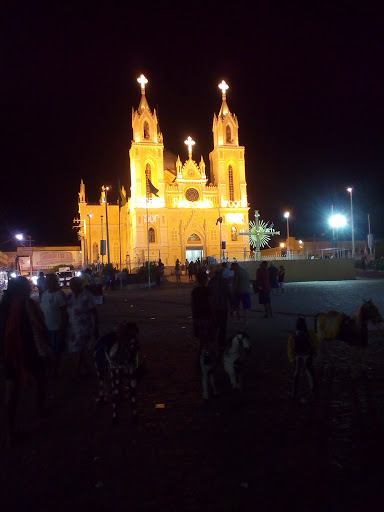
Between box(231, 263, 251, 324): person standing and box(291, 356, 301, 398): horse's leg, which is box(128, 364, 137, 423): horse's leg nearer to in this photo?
box(291, 356, 301, 398): horse's leg

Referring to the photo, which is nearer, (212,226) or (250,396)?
(250,396)

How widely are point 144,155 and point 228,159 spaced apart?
11.0 metres

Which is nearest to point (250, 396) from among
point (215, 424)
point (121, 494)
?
point (215, 424)

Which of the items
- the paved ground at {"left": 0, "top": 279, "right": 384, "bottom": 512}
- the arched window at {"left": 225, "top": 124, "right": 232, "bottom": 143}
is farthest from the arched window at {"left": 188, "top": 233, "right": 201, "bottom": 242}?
the paved ground at {"left": 0, "top": 279, "right": 384, "bottom": 512}

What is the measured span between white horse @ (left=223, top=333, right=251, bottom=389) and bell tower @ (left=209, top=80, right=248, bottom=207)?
57029mm

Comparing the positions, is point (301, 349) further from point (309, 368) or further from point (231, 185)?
point (231, 185)

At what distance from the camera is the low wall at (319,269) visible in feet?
114

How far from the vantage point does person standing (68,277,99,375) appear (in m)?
7.59

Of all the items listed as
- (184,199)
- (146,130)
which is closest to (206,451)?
(184,199)

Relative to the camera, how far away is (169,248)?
201 ft

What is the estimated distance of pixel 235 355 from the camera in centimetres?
637

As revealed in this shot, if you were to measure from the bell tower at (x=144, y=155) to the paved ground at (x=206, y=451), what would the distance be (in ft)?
176

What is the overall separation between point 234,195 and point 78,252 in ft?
82.5

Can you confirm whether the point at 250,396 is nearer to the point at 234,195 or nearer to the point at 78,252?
the point at 234,195
